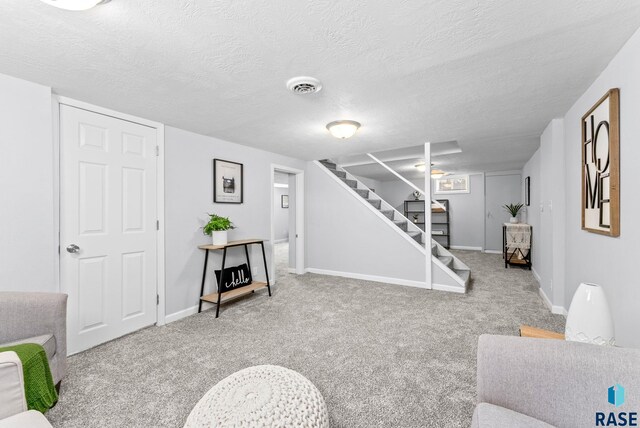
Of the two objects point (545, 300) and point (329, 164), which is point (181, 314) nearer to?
point (329, 164)

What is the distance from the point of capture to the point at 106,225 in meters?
2.55

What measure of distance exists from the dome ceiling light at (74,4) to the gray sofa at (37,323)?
1.60 m

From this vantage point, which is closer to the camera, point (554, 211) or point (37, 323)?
A: point (37, 323)

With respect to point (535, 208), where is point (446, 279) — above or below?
below

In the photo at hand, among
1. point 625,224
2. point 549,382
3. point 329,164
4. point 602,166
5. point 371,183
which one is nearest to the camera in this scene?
point 549,382

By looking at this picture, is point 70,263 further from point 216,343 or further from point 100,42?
point 100,42

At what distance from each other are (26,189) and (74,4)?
1.51 m

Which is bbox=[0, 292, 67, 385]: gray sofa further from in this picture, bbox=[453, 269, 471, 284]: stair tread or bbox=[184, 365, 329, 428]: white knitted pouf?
bbox=[453, 269, 471, 284]: stair tread

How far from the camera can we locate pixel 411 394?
1755 mm

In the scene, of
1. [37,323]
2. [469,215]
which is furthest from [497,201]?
[37,323]

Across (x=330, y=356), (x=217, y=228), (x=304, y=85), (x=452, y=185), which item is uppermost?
(x=304, y=85)

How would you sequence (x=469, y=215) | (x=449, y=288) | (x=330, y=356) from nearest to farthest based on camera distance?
(x=330, y=356) < (x=449, y=288) < (x=469, y=215)

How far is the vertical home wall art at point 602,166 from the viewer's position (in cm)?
174

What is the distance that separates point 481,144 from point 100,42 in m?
4.38
